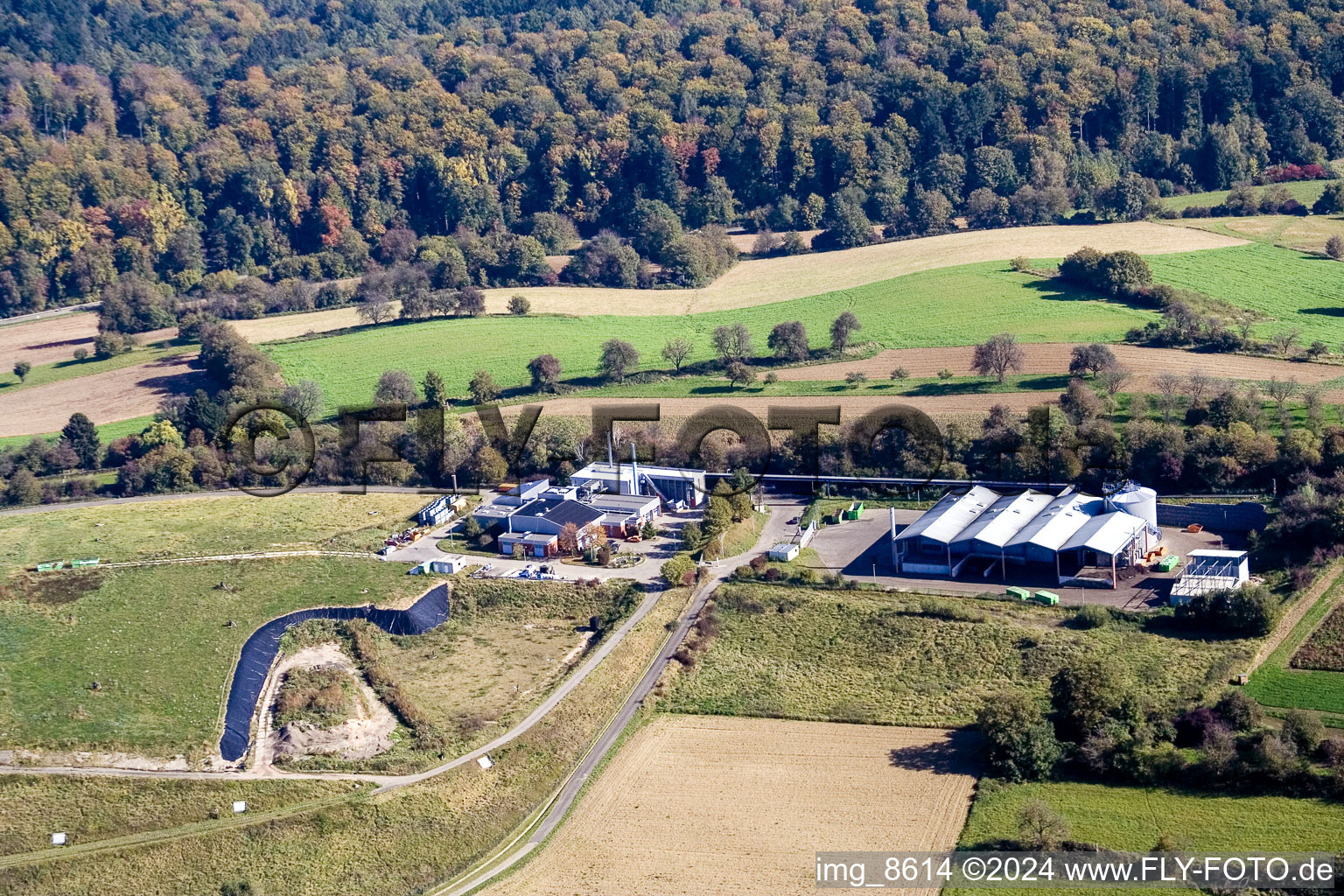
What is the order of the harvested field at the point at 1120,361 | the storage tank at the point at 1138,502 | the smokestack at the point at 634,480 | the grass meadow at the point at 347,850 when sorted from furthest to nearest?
the harvested field at the point at 1120,361, the smokestack at the point at 634,480, the storage tank at the point at 1138,502, the grass meadow at the point at 347,850

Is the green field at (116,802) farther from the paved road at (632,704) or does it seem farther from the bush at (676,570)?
the bush at (676,570)

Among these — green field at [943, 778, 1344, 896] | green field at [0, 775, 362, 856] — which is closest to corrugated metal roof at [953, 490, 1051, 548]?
green field at [943, 778, 1344, 896]

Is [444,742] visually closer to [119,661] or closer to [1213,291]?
[119,661]

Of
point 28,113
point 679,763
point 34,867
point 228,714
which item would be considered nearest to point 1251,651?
point 679,763

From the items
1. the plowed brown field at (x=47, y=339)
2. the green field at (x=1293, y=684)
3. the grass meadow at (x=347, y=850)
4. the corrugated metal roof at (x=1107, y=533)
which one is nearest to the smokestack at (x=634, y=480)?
the corrugated metal roof at (x=1107, y=533)

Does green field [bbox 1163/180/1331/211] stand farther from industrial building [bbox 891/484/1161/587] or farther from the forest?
industrial building [bbox 891/484/1161/587]

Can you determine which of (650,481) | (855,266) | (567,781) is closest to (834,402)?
(650,481)
